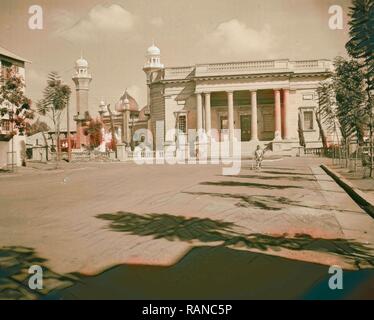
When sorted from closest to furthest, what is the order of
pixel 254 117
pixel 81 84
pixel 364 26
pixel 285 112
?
pixel 364 26
pixel 254 117
pixel 285 112
pixel 81 84

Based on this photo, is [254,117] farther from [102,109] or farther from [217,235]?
[102,109]

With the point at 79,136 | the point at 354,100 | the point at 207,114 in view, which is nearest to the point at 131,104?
the point at 79,136

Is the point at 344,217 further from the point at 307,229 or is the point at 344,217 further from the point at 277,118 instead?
the point at 277,118

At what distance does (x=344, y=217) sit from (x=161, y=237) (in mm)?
4516

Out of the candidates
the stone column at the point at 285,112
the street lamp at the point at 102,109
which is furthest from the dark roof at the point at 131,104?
the stone column at the point at 285,112

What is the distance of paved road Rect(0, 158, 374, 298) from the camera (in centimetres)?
634

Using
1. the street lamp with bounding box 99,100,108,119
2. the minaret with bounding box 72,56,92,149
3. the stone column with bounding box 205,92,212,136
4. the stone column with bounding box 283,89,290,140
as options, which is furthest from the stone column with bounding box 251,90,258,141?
the street lamp with bounding box 99,100,108,119

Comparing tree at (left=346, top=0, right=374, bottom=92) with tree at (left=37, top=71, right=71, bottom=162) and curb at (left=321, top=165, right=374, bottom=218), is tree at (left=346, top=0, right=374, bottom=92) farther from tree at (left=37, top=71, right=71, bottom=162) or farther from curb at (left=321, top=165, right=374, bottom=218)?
tree at (left=37, top=71, right=71, bottom=162)

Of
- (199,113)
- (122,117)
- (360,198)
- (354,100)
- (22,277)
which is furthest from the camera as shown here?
(122,117)

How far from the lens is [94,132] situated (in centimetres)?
8231

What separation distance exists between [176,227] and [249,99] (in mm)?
48764

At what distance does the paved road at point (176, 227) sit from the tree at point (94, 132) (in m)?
69.3

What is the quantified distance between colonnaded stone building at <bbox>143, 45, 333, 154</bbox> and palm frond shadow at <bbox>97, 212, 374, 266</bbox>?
40596 mm
